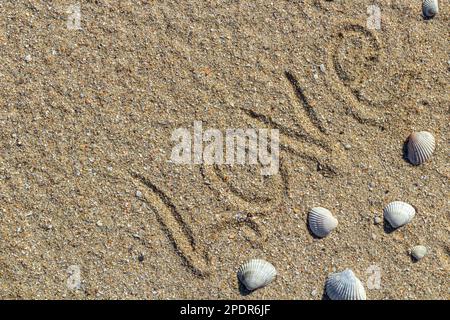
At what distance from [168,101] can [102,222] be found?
0.83 meters

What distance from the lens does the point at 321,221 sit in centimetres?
277

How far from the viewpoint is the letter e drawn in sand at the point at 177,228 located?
280 cm

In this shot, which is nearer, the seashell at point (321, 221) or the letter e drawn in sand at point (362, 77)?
the seashell at point (321, 221)

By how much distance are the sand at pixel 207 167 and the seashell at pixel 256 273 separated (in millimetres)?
59

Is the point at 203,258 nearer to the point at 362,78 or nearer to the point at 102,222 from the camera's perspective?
the point at 102,222

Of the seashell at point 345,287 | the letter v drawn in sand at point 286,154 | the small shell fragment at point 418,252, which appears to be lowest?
the seashell at point 345,287

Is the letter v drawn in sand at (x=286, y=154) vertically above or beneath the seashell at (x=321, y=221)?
above

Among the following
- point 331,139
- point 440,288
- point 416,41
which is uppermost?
point 416,41

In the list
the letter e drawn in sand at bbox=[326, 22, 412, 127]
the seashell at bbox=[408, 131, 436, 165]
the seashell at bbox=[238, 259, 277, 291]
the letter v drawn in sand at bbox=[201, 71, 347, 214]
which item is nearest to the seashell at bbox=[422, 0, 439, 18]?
the letter e drawn in sand at bbox=[326, 22, 412, 127]


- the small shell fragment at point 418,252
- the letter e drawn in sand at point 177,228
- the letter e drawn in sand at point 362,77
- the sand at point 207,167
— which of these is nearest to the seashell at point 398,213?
the sand at point 207,167

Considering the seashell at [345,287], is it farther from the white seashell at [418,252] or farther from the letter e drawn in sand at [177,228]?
the letter e drawn in sand at [177,228]

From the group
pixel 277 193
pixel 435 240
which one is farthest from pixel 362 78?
pixel 435 240

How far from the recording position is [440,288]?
2828 mm

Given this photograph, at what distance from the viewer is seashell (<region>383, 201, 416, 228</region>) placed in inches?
110
